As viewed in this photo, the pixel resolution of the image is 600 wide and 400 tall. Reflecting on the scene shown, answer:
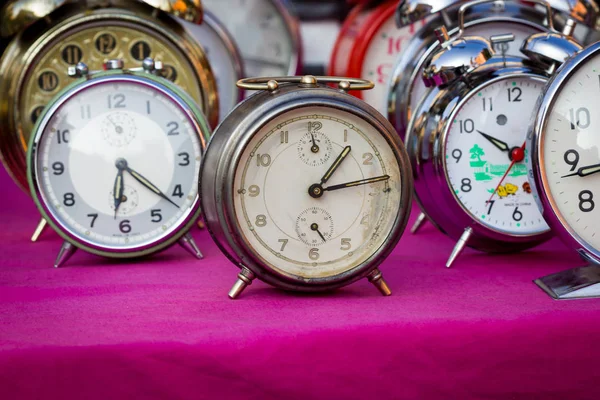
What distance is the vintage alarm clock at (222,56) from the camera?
308 cm

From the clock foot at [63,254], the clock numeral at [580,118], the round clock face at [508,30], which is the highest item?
the round clock face at [508,30]

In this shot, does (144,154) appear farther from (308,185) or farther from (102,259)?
(308,185)

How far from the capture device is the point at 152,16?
2.58m

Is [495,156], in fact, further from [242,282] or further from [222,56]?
[222,56]

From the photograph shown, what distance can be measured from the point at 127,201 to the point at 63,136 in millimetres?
215

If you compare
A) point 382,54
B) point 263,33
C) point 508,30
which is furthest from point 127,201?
point 263,33

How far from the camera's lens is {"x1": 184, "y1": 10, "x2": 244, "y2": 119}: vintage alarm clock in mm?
3084

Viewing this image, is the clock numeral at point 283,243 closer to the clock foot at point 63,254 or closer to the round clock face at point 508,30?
the clock foot at point 63,254

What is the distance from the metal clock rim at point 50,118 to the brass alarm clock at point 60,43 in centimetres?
36

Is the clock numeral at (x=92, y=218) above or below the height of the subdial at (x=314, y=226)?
below

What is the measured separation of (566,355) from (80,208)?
115cm

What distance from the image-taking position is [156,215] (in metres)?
2.17

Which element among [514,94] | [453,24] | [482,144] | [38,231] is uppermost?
[453,24]

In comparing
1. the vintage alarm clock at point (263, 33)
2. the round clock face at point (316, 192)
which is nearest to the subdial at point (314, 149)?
the round clock face at point (316, 192)
